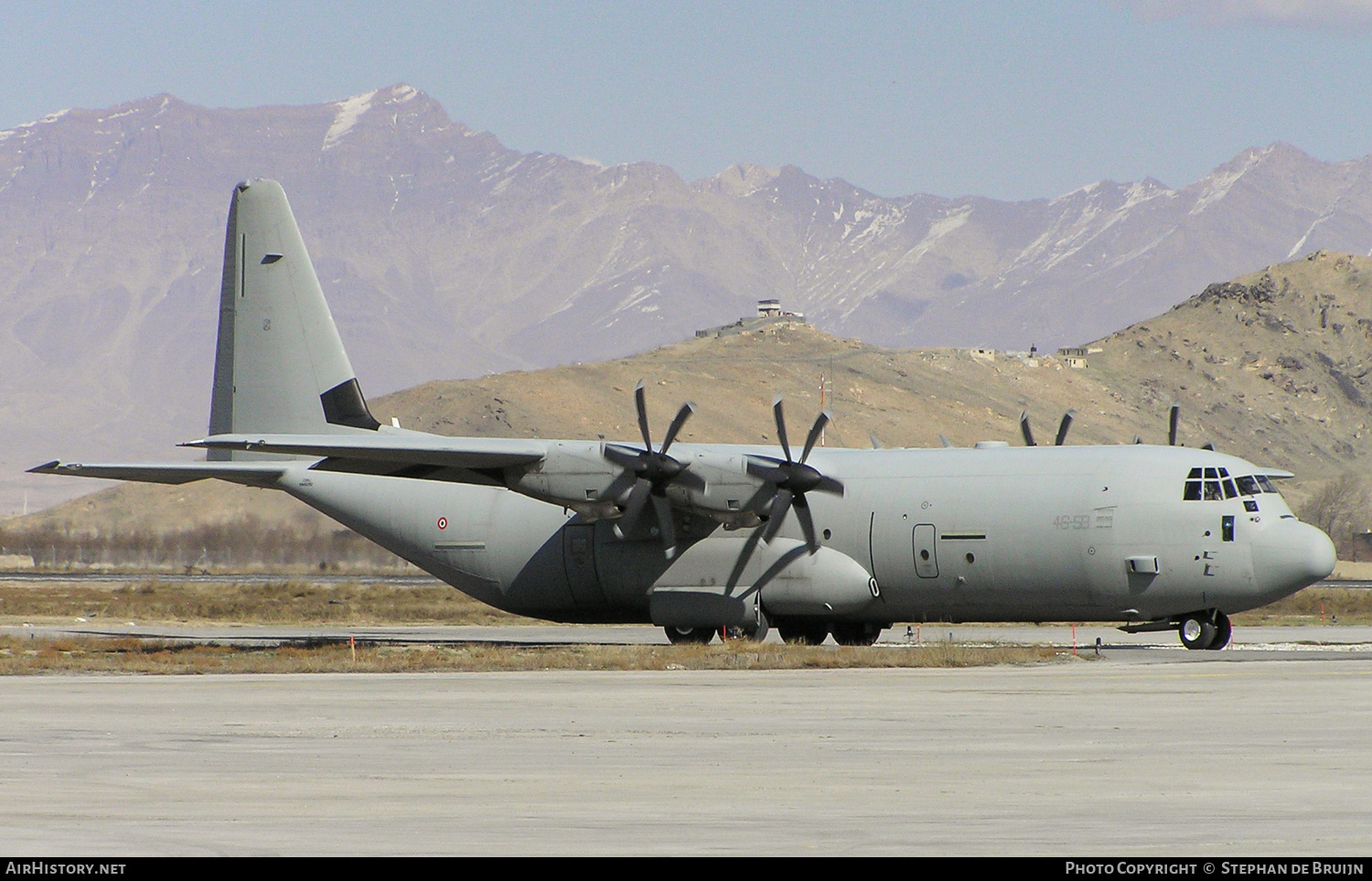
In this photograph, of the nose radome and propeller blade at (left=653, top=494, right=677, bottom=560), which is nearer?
the nose radome

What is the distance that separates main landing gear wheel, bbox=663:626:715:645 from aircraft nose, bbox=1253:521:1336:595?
33.6 feet

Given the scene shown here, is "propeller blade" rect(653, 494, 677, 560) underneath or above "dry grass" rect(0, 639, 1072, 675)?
above

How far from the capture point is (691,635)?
34781 mm

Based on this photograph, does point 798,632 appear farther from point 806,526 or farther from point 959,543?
A: point 959,543

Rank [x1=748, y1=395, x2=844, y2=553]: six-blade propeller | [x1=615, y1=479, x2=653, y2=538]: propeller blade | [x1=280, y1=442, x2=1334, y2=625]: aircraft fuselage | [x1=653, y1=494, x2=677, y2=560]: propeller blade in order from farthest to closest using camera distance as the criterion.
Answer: [x1=653, y1=494, x2=677, y2=560]: propeller blade → [x1=615, y1=479, x2=653, y2=538]: propeller blade → [x1=748, y1=395, x2=844, y2=553]: six-blade propeller → [x1=280, y1=442, x2=1334, y2=625]: aircraft fuselage

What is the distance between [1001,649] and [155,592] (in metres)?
38.8

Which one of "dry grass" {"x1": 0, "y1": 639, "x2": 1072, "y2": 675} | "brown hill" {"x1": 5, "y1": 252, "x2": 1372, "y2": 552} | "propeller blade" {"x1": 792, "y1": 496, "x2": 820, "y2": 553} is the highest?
"brown hill" {"x1": 5, "y1": 252, "x2": 1372, "y2": 552}

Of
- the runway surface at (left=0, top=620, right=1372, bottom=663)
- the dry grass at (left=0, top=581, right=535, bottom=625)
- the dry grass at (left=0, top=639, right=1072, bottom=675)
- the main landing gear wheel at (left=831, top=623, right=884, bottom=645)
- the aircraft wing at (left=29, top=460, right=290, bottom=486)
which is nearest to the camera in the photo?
the dry grass at (left=0, top=639, right=1072, bottom=675)

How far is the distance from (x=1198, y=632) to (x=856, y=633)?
684 cm

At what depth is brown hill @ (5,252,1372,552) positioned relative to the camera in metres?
150

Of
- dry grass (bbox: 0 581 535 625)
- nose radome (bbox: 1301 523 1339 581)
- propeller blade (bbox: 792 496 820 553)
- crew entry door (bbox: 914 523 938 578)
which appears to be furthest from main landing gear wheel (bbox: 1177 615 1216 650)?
dry grass (bbox: 0 581 535 625)

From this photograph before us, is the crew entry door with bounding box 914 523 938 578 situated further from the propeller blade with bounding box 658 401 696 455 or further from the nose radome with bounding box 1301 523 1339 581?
the nose radome with bounding box 1301 523 1339 581

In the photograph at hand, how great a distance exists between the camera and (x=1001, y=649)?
31922 millimetres

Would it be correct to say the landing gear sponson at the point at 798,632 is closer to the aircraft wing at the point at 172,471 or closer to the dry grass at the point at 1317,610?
the aircraft wing at the point at 172,471
